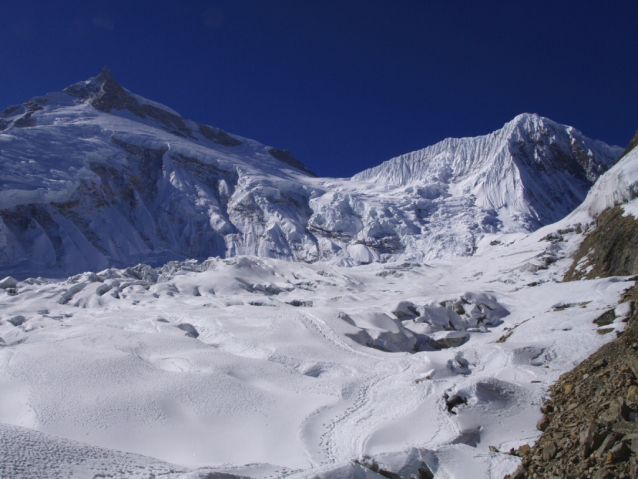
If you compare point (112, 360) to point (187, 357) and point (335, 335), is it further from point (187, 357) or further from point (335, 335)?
point (335, 335)

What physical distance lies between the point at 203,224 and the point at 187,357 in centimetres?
5994

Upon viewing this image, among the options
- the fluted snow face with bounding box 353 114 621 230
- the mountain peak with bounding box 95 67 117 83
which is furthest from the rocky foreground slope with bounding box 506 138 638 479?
the mountain peak with bounding box 95 67 117 83

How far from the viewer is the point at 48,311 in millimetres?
30609

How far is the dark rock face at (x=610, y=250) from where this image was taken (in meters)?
28.1

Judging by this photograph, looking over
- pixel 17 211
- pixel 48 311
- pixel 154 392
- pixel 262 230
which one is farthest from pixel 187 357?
pixel 262 230

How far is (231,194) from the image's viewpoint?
83.8 m

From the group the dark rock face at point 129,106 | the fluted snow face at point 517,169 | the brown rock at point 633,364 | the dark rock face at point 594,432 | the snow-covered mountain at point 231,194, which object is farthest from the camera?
the dark rock face at point 129,106

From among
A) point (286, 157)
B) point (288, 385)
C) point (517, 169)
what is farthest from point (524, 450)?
point (286, 157)

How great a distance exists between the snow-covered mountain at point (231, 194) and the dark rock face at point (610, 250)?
105 ft

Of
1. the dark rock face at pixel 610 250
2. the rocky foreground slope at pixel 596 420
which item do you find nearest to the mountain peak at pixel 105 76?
the dark rock face at pixel 610 250

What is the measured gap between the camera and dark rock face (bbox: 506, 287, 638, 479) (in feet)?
20.5

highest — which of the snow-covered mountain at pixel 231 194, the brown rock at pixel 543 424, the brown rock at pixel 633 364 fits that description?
the snow-covered mountain at pixel 231 194

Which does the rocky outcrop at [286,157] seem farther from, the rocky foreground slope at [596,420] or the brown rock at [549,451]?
the brown rock at [549,451]

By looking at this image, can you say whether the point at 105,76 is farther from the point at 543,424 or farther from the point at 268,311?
the point at 543,424
